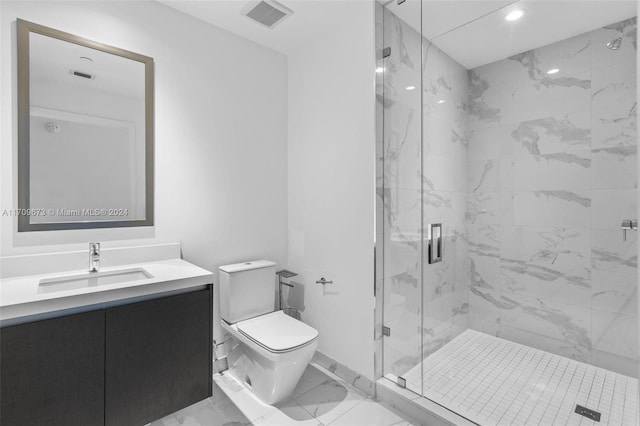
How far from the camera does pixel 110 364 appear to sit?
50.1 inches

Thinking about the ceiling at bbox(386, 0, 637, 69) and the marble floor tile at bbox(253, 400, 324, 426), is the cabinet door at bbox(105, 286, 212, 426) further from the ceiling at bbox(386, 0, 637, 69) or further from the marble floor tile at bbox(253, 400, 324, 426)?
the ceiling at bbox(386, 0, 637, 69)

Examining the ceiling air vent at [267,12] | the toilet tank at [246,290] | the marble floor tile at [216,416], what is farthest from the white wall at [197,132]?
the marble floor tile at [216,416]

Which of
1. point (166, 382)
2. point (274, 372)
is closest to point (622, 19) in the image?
point (274, 372)

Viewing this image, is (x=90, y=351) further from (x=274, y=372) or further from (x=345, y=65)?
(x=345, y=65)

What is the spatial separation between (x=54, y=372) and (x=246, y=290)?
1.07m

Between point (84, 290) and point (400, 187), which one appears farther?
point (400, 187)

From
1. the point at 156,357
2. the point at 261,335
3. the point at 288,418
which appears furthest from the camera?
the point at 261,335

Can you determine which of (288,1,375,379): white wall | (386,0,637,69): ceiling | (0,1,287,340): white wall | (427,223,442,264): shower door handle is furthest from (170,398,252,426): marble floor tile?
(386,0,637,69): ceiling

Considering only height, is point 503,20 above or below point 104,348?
above

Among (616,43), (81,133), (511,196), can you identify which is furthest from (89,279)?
(616,43)

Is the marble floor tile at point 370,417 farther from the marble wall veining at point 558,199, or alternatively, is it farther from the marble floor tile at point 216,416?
the marble wall veining at point 558,199

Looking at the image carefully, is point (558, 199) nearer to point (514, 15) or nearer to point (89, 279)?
point (514, 15)

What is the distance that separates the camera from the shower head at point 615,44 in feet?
6.02

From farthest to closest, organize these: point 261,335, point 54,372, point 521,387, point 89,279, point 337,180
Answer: point 337,180, point 521,387, point 261,335, point 89,279, point 54,372
